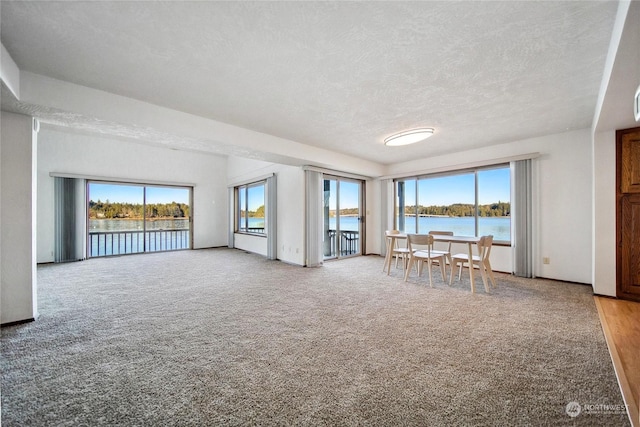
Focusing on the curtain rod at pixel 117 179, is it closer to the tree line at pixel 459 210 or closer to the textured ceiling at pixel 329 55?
the textured ceiling at pixel 329 55

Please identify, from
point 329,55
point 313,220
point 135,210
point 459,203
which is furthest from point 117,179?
point 459,203

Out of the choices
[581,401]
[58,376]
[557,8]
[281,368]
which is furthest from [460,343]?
[58,376]

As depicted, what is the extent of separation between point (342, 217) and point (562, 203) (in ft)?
13.5

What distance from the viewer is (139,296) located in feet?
11.1

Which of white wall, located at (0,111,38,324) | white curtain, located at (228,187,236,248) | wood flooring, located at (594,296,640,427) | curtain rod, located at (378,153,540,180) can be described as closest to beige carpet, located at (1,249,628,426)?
wood flooring, located at (594,296,640,427)

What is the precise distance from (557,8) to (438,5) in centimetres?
76

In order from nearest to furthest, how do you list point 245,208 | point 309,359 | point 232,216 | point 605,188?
1. point 309,359
2. point 605,188
3. point 245,208
4. point 232,216

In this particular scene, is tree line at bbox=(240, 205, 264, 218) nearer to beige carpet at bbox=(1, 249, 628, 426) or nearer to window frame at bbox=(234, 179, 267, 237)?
window frame at bbox=(234, 179, 267, 237)

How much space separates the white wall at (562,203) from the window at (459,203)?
53 cm

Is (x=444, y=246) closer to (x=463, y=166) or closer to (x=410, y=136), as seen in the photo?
(x=463, y=166)

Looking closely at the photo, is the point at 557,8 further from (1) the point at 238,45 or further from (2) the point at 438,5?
(1) the point at 238,45

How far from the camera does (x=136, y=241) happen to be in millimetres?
7371

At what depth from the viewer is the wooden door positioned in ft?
10.2

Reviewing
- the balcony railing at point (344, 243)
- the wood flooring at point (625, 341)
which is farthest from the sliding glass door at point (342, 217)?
the wood flooring at point (625, 341)
